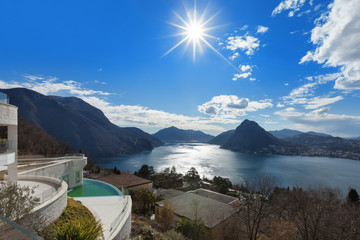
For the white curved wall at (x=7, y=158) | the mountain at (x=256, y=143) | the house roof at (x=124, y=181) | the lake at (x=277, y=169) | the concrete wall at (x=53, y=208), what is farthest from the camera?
the mountain at (x=256, y=143)

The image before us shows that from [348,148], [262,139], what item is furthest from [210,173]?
[348,148]

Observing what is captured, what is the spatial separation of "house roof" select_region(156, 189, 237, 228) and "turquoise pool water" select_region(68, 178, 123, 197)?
5.89m

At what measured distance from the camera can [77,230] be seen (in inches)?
195

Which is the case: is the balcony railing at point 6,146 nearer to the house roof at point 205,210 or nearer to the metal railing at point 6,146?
the metal railing at point 6,146

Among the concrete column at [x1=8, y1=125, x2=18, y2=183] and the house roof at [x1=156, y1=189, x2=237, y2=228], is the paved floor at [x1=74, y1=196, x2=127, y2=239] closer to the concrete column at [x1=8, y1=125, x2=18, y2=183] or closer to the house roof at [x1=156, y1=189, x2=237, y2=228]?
the concrete column at [x1=8, y1=125, x2=18, y2=183]

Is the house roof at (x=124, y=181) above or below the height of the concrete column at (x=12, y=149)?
below

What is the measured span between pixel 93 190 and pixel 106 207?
7.43 meters

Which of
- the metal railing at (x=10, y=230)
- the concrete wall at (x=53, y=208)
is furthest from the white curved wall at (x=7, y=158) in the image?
the metal railing at (x=10, y=230)

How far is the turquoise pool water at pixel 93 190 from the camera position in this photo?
1566cm

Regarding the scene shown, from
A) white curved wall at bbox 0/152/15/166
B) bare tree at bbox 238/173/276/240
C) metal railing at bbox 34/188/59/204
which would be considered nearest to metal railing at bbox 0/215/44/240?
metal railing at bbox 34/188/59/204

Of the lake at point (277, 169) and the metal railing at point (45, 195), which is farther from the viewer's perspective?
the lake at point (277, 169)

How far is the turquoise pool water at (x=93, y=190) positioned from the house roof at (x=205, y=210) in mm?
5892

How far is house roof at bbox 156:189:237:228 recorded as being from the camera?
16553mm

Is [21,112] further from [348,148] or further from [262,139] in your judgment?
[348,148]
